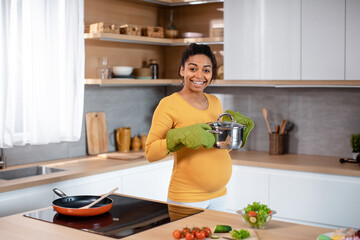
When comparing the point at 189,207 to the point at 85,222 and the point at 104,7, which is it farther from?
the point at 104,7

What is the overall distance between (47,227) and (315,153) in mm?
2821

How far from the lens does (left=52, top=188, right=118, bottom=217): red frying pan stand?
2.24m

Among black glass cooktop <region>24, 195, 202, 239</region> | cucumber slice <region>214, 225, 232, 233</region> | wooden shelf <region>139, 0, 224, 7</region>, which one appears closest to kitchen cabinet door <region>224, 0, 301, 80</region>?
wooden shelf <region>139, 0, 224, 7</region>

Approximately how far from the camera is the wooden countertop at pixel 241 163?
132 inches

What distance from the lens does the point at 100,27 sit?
4023 mm

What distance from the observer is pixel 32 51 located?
3.63m

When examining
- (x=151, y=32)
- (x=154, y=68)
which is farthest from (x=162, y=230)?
(x=154, y=68)

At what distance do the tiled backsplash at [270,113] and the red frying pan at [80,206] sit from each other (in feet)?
4.84

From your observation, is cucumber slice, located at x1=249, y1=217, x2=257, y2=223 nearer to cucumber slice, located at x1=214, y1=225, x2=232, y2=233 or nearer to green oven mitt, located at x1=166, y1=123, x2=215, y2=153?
cucumber slice, located at x1=214, y1=225, x2=232, y2=233

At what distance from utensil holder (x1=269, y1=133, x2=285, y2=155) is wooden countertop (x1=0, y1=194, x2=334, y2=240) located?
7.07ft

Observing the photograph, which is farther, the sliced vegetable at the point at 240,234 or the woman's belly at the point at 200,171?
the woman's belly at the point at 200,171

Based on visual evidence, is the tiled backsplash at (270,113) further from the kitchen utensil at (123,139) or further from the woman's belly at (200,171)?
the woman's belly at (200,171)

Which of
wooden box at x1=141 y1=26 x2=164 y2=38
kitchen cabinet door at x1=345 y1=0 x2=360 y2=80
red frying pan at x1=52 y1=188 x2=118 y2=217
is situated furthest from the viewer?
wooden box at x1=141 y1=26 x2=164 y2=38

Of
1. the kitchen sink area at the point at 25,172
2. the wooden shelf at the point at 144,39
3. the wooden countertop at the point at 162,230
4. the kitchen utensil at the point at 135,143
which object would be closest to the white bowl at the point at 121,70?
the wooden shelf at the point at 144,39
